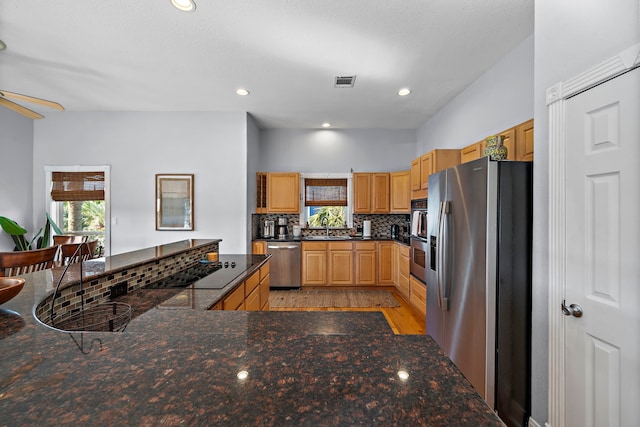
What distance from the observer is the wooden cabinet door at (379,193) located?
4.85 meters

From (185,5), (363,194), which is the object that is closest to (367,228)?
(363,194)

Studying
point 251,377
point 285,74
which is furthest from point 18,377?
point 285,74

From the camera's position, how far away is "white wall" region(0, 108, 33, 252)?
3.85 m

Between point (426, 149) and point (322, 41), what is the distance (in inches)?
112

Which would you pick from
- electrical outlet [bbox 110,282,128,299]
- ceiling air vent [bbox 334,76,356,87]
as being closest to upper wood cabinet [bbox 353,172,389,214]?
ceiling air vent [bbox 334,76,356,87]

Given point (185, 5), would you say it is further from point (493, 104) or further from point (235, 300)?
point (493, 104)

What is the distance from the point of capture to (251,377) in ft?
2.01

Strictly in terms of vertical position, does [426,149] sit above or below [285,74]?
below

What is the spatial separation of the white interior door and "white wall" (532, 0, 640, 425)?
16 centimetres

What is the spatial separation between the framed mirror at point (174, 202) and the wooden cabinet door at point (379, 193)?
118 inches

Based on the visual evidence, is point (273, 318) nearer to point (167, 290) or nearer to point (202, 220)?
point (167, 290)

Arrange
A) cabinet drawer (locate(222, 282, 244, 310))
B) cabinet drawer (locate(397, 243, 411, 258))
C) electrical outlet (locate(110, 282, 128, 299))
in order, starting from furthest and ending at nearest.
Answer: cabinet drawer (locate(397, 243, 411, 258)) → cabinet drawer (locate(222, 282, 244, 310)) → electrical outlet (locate(110, 282, 128, 299))

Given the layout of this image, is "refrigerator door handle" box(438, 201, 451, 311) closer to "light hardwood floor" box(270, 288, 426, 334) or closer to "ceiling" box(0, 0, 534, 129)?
"light hardwood floor" box(270, 288, 426, 334)

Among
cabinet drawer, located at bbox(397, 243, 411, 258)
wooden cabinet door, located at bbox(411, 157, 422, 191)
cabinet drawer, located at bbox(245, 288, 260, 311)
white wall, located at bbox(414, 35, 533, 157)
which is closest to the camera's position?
cabinet drawer, located at bbox(245, 288, 260, 311)
